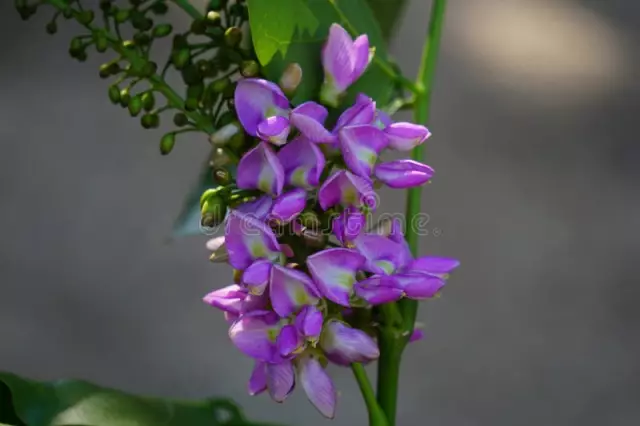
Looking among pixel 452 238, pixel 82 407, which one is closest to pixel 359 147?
pixel 82 407

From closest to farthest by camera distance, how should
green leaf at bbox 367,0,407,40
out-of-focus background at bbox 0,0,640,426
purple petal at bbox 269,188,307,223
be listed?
purple petal at bbox 269,188,307,223 < green leaf at bbox 367,0,407,40 < out-of-focus background at bbox 0,0,640,426

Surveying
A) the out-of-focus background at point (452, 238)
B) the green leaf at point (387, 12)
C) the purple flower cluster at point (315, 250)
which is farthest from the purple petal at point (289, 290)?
the out-of-focus background at point (452, 238)

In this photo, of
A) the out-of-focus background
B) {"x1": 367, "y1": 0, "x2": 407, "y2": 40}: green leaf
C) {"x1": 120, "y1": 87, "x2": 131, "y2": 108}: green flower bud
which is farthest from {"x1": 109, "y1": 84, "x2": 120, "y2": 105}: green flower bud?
the out-of-focus background

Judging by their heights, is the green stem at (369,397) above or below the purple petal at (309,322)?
below

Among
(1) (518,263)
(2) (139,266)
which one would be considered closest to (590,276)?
(1) (518,263)

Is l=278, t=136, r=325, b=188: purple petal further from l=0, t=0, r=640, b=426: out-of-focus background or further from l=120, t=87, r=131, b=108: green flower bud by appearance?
l=0, t=0, r=640, b=426: out-of-focus background

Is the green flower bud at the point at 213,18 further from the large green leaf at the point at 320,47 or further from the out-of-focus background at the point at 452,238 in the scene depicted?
the out-of-focus background at the point at 452,238

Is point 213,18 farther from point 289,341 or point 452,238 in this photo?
point 452,238
